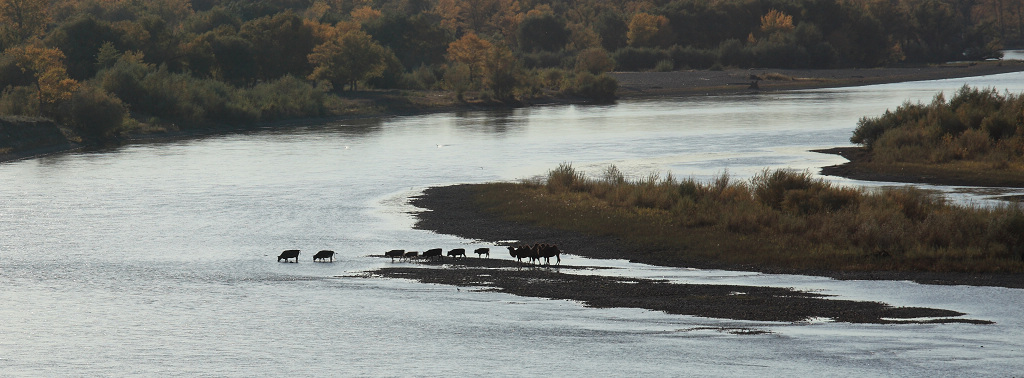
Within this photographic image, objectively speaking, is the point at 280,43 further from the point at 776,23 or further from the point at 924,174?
the point at 776,23

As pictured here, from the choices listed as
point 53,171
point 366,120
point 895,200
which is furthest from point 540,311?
point 366,120

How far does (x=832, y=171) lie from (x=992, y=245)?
21752 millimetres

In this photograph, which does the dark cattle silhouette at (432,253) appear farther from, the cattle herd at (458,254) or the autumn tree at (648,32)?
the autumn tree at (648,32)

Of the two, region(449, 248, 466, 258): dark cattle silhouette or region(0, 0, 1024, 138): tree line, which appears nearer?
region(449, 248, 466, 258): dark cattle silhouette

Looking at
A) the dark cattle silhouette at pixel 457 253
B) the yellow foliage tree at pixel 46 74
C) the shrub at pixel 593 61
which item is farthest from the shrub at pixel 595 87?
the dark cattle silhouette at pixel 457 253

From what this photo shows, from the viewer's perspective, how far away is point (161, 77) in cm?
8325

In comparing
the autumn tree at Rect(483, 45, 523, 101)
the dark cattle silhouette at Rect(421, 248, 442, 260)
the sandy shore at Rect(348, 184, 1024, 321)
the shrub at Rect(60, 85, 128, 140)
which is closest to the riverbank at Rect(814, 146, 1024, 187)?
the sandy shore at Rect(348, 184, 1024, 321)

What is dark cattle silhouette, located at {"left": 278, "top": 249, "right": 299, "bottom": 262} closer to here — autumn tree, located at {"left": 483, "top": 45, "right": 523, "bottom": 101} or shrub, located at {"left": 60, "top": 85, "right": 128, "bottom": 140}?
shrub, located at {"left": 60, "top": 85, "right": 128, "bottom": 140}

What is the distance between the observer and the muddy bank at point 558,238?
23484 millimetres

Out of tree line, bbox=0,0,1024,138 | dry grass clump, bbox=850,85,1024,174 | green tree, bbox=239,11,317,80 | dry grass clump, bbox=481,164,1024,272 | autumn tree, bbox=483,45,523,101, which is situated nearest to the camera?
dry grass clump, bbox=481,164,1024,272

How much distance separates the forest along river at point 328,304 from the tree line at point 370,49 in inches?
1162

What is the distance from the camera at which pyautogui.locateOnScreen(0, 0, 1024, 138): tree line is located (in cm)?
8062

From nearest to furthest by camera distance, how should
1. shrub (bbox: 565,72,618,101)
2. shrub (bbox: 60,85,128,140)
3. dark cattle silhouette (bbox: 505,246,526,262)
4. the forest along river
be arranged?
the forest along river, dark cattle silhouette (bbox: 505,246,526,262), shrub (bbox: 60,85,128,140), shrub (bbox: 565,72,618,101)

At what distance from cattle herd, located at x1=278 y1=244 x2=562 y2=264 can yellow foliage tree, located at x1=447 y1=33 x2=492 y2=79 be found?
88.6 m
